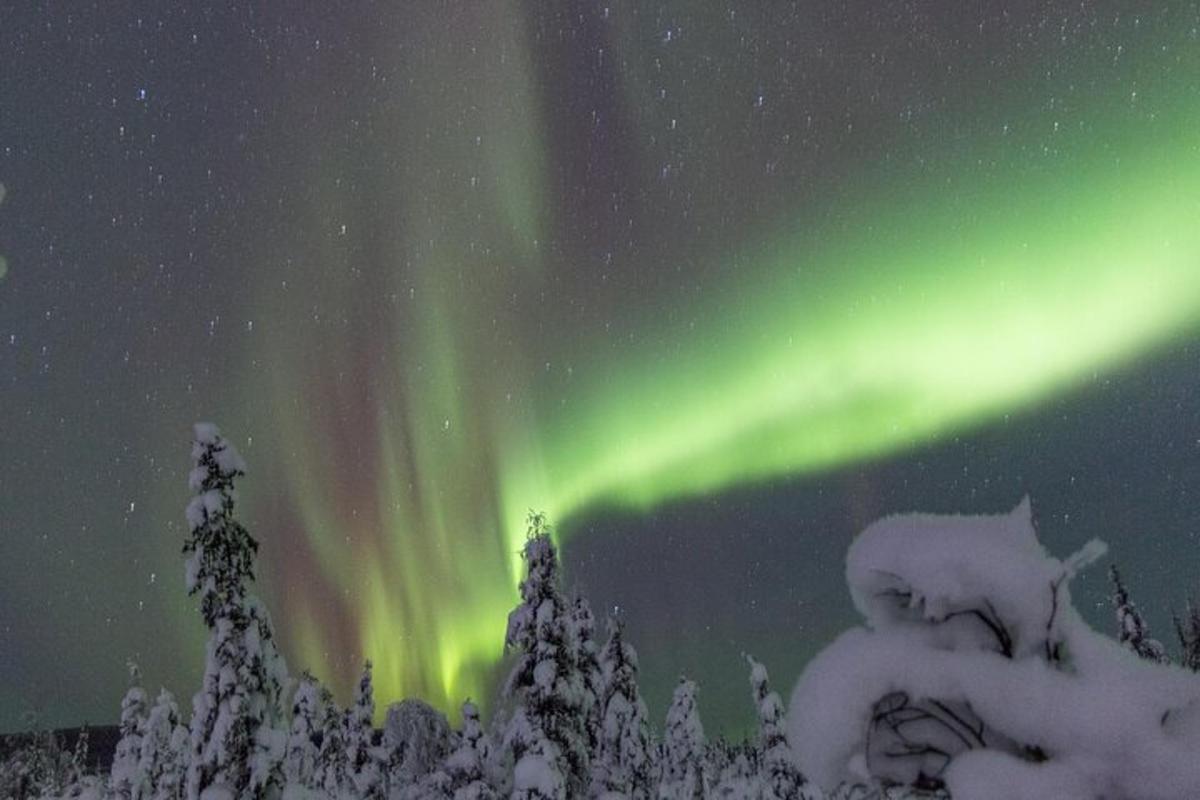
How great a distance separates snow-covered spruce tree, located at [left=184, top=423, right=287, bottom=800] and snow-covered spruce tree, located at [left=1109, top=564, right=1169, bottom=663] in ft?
117

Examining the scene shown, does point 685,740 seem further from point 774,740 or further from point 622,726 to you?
point 622,726

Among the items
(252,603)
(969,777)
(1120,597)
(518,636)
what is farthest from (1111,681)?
(1120,597)

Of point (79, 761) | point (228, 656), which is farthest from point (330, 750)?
point (79, 761)

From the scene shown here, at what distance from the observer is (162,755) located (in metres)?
44.6

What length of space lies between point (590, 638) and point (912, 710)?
30.2 meters

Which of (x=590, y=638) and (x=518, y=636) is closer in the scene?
(x=518, y=636)

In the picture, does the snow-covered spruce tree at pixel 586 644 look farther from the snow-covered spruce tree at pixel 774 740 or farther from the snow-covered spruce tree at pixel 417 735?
the snow-covered spruce tree at pixel 417 735

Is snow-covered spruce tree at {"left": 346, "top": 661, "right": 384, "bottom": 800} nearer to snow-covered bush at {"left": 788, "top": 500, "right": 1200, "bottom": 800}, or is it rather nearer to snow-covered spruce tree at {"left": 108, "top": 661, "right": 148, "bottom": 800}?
snow-covered spruce tree at {"left": 108, "top": 661, "right": 148, "bottom": 800}

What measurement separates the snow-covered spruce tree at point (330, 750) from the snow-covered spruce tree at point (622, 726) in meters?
19.3

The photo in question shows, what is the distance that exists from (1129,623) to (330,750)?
41.2 m

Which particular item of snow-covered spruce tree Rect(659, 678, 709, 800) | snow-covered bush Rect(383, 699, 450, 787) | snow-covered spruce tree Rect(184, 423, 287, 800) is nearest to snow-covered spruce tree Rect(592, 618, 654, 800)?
snow-covered spruce tree Rect(659, 678, 709, 800)

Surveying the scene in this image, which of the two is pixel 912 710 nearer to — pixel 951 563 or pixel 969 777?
pixel 969 777

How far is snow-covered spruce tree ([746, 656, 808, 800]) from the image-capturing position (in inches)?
1625

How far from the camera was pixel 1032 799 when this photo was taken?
3.34 meters
